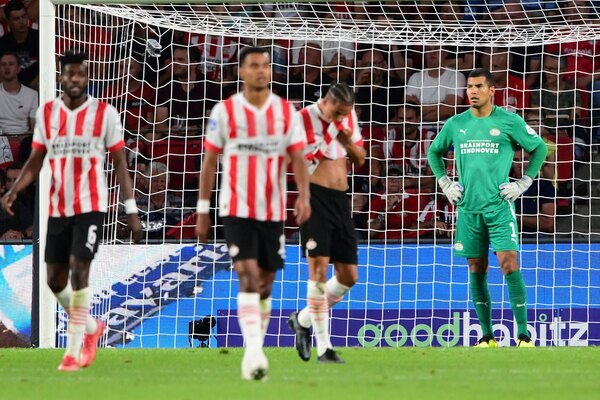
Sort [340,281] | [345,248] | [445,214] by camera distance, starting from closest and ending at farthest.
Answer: [345,248], [340,281], [445,214]

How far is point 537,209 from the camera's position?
1488 centimetres

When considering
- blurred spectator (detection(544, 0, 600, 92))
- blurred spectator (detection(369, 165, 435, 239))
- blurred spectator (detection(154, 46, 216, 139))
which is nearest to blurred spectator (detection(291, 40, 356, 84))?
blurred spectator (detection(154, 46, 216, 139))

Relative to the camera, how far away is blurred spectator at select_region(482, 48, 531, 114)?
50.8 feet

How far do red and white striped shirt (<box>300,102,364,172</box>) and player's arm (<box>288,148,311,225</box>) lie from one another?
1.42 metres

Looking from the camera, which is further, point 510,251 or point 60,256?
Result: point 510,251

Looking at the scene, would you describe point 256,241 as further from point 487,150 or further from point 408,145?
point 408,145

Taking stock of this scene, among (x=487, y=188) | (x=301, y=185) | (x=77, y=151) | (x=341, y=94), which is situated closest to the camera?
(x=301, y=185)

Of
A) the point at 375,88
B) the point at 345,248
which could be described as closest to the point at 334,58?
the point at 375,88

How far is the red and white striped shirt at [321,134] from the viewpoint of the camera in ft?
31.3

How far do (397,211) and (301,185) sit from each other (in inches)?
279

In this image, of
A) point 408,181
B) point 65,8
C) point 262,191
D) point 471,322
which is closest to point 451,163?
point 408,181

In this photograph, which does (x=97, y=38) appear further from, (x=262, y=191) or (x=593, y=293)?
(x=262, y=191)

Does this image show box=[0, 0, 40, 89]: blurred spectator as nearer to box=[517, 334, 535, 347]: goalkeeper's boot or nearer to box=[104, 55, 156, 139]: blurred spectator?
box=[104, 55, 156, 139]: blurred spectator

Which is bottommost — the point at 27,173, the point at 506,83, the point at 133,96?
the point at 27,173
